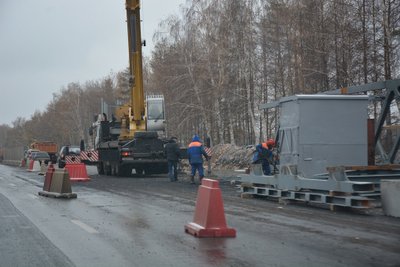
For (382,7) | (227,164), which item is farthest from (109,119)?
(382,7)

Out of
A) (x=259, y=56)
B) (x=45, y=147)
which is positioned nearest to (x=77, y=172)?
(x=259, y=56)

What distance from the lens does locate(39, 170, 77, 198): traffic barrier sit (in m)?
16.6

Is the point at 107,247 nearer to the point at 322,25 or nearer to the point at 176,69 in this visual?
the point at 322,25

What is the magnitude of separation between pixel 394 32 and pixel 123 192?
15186mm

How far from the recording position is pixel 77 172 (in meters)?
25.1

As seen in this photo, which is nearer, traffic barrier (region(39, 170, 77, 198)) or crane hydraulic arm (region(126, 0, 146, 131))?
traffic barrier (region(39, 170, 77, 198))

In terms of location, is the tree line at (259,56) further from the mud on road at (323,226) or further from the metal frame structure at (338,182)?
the mud on road at (323,226)

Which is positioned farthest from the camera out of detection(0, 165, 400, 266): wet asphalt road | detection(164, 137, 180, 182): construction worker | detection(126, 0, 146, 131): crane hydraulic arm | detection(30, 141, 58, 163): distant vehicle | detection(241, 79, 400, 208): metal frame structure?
detection(30, 141, 58, 163): distant vehicle

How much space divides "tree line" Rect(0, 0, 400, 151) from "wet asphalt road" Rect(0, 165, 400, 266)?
16.5m

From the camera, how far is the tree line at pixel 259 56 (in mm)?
29469

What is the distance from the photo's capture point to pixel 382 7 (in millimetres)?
27359

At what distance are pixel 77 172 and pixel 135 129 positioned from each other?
3.61 m

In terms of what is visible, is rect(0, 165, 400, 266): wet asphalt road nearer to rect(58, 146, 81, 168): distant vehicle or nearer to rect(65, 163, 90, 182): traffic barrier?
→ rect(65, 163, 90, 182): traffic barrier

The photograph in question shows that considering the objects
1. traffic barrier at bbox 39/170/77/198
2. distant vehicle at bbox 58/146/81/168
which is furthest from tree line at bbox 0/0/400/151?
→ traffic barrier at bbox 39/170/77/198
